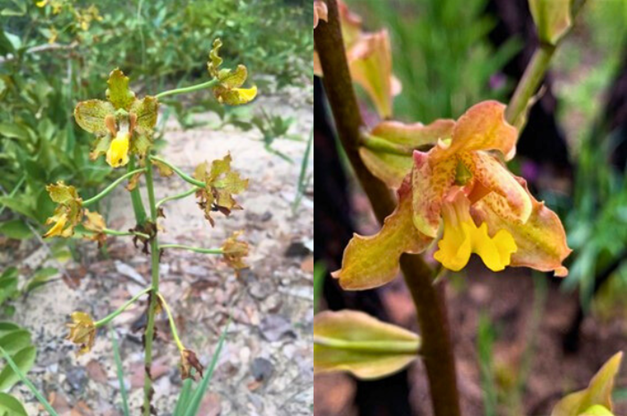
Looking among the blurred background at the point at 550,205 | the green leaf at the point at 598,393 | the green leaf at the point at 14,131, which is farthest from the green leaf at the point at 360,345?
the blurred background at the point at 550,205

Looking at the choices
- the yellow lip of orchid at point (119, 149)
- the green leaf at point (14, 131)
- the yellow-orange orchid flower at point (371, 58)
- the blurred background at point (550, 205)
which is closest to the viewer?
the yellow lip of orchid at point (119, 149)

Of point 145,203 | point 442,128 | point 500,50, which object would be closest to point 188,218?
point 145,203

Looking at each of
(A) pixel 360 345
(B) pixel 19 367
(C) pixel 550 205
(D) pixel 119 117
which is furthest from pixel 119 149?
(C) pixel 550 205

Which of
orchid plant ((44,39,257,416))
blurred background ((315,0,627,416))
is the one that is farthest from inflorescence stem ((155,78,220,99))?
blurred background ((315,0,627,416))

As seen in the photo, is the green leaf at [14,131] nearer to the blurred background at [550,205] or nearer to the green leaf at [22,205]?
the green leaf at [22,205]

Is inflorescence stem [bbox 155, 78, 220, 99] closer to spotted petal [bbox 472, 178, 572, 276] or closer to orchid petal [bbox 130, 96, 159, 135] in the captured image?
orchid petal [bbox 130, 96, 159, 135]

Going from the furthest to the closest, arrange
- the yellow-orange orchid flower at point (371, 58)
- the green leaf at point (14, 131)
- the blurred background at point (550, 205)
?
the blurred background at point (550, 205) < the yellow-orange orchid flower at point (371, 58) < the green leaf at point (14, 131)

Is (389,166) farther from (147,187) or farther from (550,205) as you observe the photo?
(550,205)

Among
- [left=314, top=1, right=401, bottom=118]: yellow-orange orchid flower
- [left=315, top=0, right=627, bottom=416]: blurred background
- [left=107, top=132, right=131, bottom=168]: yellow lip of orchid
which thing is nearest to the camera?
[left=107, top=132, right=131, bottom=168]: yellow lip of orchid
